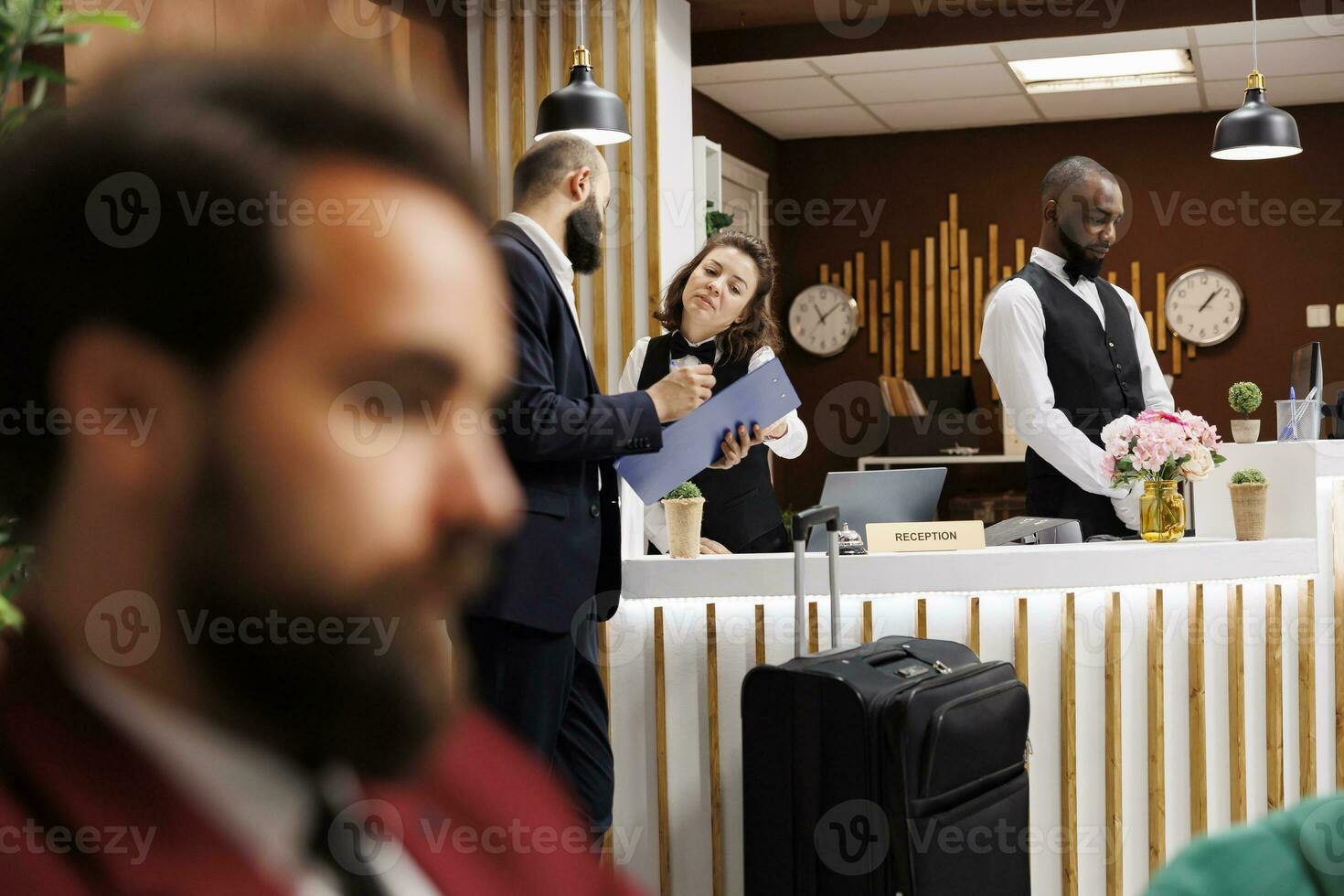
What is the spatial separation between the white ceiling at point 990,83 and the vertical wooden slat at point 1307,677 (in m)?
3.47

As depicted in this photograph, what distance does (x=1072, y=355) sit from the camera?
3.36 metres

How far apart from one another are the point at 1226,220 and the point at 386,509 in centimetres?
796

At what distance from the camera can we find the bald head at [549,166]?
2062 mm

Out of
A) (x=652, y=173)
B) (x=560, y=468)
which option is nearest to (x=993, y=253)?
(x=652, y=173)

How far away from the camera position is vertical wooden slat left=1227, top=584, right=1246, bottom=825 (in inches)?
114

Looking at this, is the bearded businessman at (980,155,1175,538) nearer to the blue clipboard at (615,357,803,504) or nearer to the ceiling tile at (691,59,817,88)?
the blue clipboard at (615,357,803,504)

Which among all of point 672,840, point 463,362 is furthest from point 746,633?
point 463,362

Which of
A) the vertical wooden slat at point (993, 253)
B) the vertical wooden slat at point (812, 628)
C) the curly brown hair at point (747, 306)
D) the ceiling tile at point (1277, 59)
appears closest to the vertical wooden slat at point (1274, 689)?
the vertical wooden slat at point (812, 628)

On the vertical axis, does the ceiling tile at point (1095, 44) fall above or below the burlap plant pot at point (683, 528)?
above

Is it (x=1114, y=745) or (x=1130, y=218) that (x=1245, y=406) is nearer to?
(x=1114, y=745)

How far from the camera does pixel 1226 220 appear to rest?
739cm

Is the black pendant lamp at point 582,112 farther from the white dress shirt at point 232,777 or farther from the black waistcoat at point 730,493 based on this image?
the white dress shirt at point 232,777

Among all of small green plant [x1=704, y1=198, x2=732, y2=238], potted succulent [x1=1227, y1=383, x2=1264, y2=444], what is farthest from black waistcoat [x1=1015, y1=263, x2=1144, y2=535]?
small green plant [x1=704, y1=198, x2=732, y2=238]

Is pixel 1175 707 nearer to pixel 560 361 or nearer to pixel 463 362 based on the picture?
pixel 560 361
